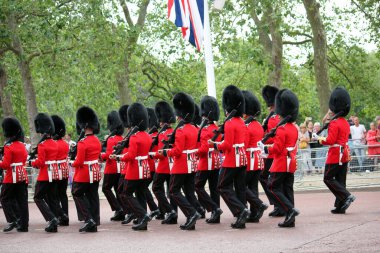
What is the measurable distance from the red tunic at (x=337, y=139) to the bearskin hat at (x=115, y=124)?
368 cm

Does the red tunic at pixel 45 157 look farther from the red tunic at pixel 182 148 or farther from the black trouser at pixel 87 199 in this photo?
the red tunic at pixel 182 148

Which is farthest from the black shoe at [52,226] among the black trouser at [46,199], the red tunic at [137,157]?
the red tunic at [137,157]

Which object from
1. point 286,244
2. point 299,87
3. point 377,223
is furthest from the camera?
point 299,87

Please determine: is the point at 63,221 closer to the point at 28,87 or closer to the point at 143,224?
the point at 143,224

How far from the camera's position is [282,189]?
13781mm

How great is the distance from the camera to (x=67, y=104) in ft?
134

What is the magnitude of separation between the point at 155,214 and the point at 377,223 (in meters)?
4.03

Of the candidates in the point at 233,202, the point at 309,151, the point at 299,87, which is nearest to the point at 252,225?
the point at 233,202

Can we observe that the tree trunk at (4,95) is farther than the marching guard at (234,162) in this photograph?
Yes

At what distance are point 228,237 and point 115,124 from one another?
15.2ft

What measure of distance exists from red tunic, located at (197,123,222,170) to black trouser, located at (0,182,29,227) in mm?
2813

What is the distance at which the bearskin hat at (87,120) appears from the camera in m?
14.3

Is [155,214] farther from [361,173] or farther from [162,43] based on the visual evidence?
[162,43]

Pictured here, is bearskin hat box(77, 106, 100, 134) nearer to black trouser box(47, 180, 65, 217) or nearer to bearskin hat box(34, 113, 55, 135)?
bearskin hat box(34, 113, 55, 135)
